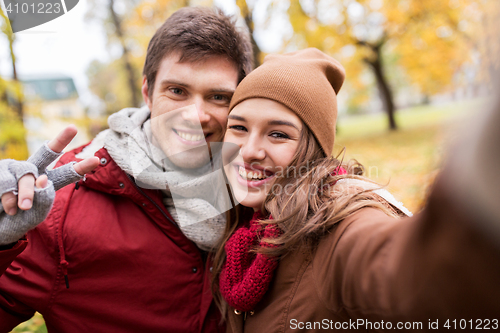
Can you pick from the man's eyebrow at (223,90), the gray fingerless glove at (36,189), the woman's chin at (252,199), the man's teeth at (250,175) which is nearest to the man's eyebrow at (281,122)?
the man's teeth at (250,175)

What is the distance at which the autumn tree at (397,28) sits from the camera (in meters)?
8.28

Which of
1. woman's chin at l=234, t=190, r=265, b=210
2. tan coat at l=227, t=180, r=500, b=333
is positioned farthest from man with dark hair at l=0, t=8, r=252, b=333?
tan coat at l=227, t=180, r=500, b=333

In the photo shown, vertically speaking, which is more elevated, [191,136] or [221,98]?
[221,98]

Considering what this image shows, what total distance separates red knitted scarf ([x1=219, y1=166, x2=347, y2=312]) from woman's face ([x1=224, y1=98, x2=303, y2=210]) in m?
0.17

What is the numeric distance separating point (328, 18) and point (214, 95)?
7915mm

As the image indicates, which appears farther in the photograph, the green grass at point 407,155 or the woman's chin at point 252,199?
the woman's chin at point 252,199

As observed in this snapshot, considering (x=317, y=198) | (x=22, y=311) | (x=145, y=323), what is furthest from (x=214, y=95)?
(x=22, y=311)

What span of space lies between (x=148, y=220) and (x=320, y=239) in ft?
3.76

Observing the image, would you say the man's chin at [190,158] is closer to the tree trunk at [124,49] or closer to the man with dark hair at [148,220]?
the man with dark hair at [148,220]

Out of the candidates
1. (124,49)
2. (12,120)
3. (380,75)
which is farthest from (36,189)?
(380,75)

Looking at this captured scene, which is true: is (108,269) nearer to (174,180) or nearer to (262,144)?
(174,180)

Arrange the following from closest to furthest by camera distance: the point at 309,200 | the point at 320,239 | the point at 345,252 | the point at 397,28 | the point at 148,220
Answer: the point at 345,252, the point at 320,239, the point at 309,200, the point at 148,220, the point at 397,28

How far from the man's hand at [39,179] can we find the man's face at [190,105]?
2.83ft

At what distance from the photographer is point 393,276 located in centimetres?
92
